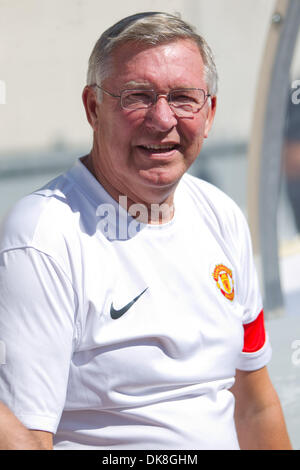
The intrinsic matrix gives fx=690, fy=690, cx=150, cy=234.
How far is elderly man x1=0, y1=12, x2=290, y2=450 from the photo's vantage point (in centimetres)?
178

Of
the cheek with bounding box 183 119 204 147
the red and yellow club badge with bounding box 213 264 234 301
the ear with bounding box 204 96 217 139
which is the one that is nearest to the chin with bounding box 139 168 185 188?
the cheek with bounding box 183 119 204 147

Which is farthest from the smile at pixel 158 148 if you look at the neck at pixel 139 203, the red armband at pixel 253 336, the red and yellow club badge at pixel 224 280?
the red armband at pixel 253 336

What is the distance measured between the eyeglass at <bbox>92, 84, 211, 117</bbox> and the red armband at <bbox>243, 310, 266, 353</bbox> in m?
0.80

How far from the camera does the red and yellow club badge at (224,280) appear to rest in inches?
84.5

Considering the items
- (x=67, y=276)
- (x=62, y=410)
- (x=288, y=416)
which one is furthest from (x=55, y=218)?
(x=288, y=416)

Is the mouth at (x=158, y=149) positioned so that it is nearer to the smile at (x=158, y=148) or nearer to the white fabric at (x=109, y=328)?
the smile at (x=158, y=148)

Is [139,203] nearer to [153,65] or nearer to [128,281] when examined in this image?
[128,281]

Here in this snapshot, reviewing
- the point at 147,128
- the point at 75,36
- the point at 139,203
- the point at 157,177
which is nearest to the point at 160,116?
the point at 147,128

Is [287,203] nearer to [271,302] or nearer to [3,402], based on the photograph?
[271,302]

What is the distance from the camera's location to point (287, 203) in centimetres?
765

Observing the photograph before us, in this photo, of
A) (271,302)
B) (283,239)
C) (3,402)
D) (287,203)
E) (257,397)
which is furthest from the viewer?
(287,203)

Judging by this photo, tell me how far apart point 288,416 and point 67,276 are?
7.12ft

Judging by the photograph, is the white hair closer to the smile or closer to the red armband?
the smile
